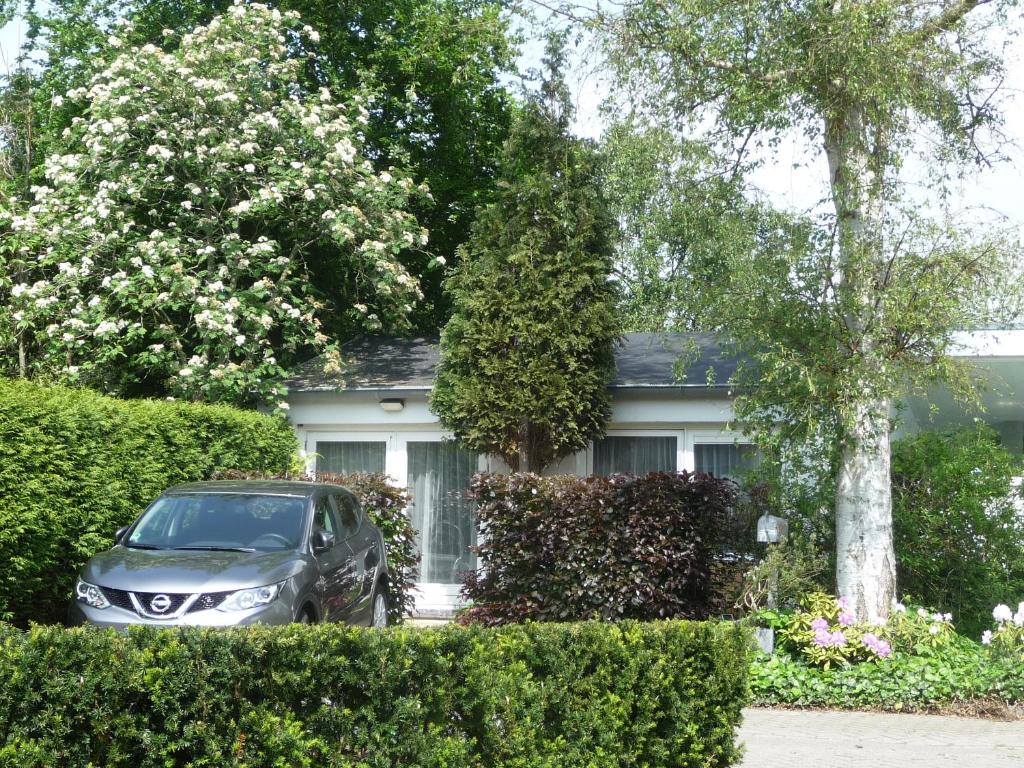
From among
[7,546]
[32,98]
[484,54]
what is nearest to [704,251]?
[7,546]

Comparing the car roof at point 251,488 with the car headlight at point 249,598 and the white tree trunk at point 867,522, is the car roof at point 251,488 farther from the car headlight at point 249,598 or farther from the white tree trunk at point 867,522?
the white tree trunk at point 867,522

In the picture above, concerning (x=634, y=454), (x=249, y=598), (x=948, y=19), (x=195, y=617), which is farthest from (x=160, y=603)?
(x=948, y=19)

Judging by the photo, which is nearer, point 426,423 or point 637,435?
point 637,435

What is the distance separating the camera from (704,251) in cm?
1071

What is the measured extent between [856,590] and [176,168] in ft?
40.3

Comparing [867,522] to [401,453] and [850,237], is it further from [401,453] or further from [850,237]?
[401,453]

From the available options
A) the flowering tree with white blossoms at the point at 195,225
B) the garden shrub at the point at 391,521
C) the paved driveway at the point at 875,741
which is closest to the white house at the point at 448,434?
the flowering tree with white blossoms at the point at 195,225

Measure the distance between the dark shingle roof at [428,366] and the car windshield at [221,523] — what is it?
5451 millimetres

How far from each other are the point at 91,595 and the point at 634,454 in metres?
8.21

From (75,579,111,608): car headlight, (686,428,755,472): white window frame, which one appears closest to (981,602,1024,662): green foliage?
(686,428,755,472): white window frame

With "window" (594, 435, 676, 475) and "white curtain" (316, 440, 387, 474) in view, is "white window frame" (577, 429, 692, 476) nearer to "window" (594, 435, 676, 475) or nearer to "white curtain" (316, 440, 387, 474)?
"window" (594, 435, 676, 475)

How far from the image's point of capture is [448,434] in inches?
606

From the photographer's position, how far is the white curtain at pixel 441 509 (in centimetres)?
1538

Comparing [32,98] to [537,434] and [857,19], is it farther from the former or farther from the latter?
[857,19]
